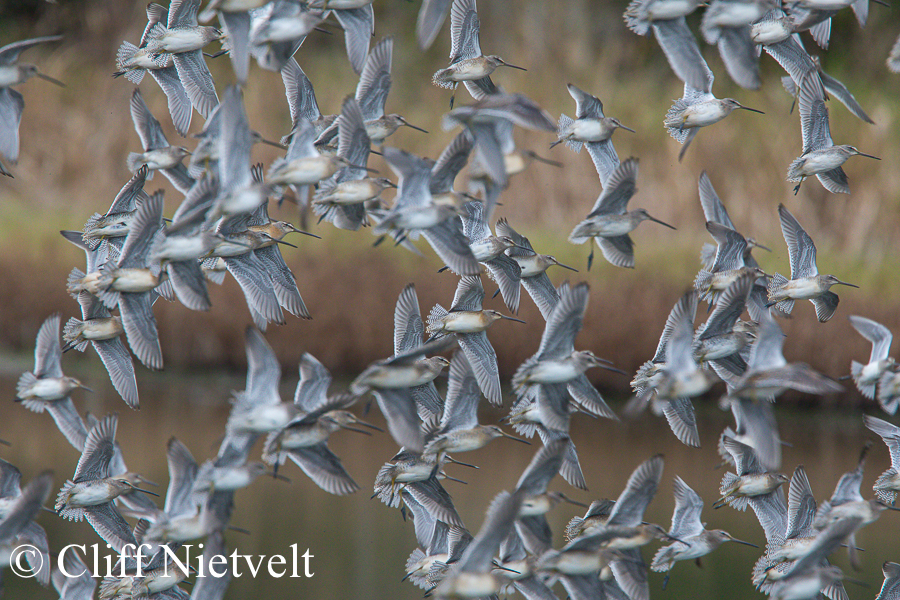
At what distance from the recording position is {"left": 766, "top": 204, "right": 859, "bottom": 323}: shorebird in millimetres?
1981

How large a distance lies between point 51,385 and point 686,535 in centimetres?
141

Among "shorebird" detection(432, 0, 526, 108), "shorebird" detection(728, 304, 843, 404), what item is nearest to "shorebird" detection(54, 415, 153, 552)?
"shorebird" detection(432, 0, 526, 108)

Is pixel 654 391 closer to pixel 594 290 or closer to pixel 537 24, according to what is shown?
pixel 594 290

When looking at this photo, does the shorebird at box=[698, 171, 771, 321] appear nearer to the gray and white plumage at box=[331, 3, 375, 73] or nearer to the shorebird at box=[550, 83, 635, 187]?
the shorebird at box=[550, 83, 635, 187]

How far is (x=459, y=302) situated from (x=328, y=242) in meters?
4.56

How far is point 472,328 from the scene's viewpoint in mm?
A: 2016

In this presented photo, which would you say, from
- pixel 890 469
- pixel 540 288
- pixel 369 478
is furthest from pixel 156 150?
pixel 369 478

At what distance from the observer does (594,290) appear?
5840 millimetres

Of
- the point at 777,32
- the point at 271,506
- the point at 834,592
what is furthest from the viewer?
the point at 271,506


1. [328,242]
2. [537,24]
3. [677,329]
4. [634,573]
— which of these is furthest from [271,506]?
[537,24]

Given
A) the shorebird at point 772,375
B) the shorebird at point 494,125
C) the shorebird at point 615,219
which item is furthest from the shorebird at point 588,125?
the shorebird at point 772,375

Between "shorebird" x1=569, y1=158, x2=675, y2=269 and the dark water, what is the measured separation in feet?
8.70

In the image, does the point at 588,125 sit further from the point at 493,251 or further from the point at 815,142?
the point at 815,142

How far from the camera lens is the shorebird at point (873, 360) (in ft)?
6.01
